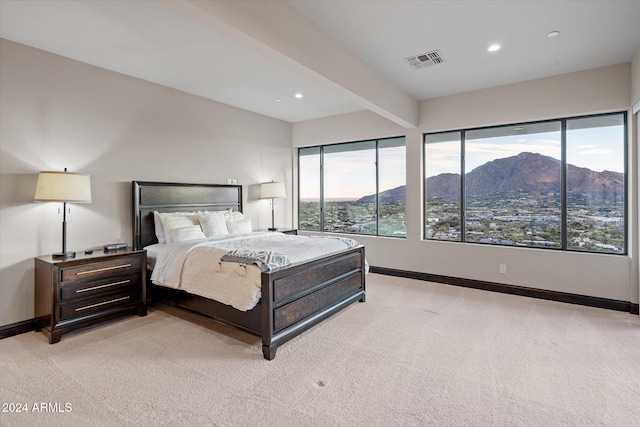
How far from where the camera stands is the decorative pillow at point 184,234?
404cm

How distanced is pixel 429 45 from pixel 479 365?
304 cm

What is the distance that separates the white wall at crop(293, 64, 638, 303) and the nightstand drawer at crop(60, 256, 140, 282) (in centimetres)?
366

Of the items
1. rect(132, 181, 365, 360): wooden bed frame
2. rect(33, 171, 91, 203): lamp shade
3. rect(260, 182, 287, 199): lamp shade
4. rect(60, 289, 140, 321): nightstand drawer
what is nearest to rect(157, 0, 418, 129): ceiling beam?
rect(132, 181, 365, 360): wooden bed frame

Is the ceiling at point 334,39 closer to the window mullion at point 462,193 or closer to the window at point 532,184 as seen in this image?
the window at point 532,184

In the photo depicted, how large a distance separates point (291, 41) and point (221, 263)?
6.75 ft

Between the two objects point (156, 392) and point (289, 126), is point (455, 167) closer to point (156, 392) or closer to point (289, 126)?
point (289, 126)

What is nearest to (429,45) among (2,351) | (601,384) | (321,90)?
(321,90)

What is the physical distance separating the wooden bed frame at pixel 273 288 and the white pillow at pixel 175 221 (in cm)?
23

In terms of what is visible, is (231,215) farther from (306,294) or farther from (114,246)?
(306,294)

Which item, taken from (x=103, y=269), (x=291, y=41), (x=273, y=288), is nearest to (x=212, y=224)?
(x=103, y=269)

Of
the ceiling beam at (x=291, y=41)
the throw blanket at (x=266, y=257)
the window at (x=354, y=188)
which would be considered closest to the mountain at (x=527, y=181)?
the window at (x=354, y=188)

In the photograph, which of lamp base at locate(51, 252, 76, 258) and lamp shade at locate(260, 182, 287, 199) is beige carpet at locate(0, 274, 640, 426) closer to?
lamp base at locate(51, 252, 76, 258)

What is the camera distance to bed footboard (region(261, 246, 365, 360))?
2.74m

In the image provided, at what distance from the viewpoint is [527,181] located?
4.55m
